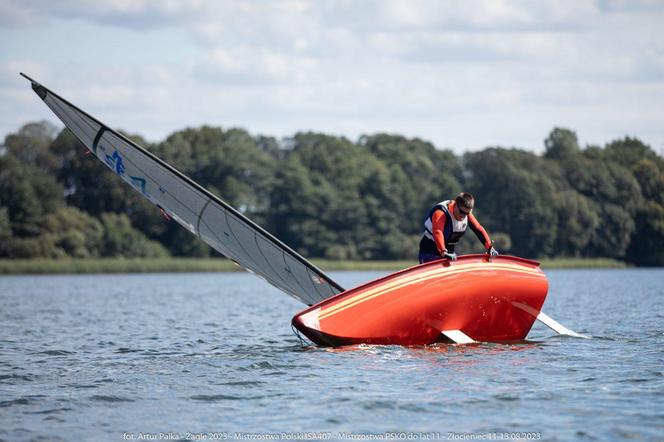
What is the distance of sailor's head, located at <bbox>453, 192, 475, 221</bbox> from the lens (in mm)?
11445

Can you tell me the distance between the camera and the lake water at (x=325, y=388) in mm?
7652

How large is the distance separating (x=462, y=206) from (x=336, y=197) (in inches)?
2377

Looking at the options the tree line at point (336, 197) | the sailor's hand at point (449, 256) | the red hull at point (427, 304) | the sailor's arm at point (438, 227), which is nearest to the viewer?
the red hull at point (427, 304)

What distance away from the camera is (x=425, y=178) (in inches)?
3164

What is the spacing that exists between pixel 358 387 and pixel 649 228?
4508cm

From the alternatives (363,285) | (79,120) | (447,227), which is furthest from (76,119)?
(447,227)

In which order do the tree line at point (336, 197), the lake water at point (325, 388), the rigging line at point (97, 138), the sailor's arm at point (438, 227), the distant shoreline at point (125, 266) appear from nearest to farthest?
1. the lake water at point (325, 388)
2. the sailor's arm at point (438, 227)
3. the rigging line at point (97, 138)
4. the distant shoreline at point (125, 266)
5. the tree line at point (336, 197)

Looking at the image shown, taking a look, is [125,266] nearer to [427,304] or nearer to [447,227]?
[447,227]

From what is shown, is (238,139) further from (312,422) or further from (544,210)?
(312,422)

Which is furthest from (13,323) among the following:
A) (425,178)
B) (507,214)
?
(425,178)

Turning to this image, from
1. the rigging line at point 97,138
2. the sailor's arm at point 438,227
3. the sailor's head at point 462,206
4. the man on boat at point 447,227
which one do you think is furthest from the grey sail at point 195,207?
the sailor's head at point 462,206

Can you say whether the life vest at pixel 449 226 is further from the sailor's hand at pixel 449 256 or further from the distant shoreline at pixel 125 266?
the distant shoreline at pixel 125 266

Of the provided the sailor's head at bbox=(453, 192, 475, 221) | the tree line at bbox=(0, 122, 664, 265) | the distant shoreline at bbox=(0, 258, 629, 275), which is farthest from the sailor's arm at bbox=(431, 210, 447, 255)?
the tree line at bbox=(0, 122, 664, 265)

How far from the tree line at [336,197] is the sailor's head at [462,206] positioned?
131ft
